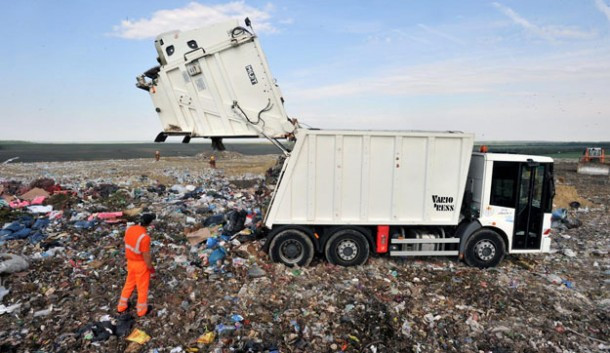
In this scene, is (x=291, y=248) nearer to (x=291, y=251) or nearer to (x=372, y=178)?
(x=291, y=251)

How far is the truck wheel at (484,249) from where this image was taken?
605 cm

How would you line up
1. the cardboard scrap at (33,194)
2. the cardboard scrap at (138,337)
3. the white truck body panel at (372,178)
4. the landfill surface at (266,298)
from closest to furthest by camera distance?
the cardboard scrap at (138,337) → the landfill surface at (266,298) → the white truck body panel at (372,178) → the cardboard scrap at (33,194)

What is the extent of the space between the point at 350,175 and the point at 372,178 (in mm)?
361

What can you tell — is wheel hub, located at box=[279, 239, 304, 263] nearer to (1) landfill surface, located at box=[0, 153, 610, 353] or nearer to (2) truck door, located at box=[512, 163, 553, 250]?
(1) landfill surface, located at box=[0, 153, 610, 353]

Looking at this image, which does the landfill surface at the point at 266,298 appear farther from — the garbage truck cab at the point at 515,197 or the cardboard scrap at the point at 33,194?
the cardboard scrap at the point at 33,194

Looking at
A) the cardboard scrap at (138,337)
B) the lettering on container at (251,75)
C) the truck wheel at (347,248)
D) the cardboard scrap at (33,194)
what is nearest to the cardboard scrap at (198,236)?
the truck wheel at (347,248)

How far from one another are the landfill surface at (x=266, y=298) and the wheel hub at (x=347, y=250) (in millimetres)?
205

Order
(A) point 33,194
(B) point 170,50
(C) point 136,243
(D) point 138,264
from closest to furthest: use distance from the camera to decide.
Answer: (C) point 136,243
(D) point 138,264
(B) point 170,50
(A) point 33,194

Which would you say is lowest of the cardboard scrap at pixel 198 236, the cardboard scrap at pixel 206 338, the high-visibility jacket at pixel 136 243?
the cardboard scrap at pixel 206 338

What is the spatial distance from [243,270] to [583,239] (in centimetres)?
789

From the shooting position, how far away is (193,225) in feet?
26.7

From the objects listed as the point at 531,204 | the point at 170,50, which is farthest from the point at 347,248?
the point at 170,50

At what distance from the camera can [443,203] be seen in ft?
19.4

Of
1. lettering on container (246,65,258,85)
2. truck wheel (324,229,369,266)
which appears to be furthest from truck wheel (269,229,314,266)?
lettering on container (246,65,258,85)
